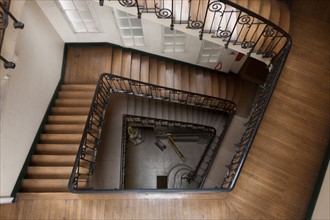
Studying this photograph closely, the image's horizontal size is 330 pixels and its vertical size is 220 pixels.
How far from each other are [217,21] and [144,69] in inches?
109

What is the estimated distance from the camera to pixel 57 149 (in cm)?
551

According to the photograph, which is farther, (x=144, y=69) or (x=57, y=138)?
(x=144, y=69)

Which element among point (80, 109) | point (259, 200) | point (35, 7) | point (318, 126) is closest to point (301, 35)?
point (318, 126)

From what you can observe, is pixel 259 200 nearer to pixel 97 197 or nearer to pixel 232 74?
pixel 97 197

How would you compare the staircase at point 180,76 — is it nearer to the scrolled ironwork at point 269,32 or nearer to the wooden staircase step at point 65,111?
the wooden staircase step at point 65,111

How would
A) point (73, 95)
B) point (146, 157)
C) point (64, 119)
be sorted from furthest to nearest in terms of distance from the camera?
point (146, 157)
point (73, 95)
point (64, 119)

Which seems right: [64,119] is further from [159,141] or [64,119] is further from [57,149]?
[159,141]

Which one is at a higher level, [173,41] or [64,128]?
[173,41]

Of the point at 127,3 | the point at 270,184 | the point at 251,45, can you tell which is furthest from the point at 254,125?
the point at 127,3

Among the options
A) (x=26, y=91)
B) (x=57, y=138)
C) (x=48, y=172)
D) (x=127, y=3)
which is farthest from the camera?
(x=57, y=138)

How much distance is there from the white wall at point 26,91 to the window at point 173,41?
106 inches

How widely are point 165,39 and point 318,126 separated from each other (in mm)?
3927

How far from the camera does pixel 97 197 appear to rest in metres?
4.40

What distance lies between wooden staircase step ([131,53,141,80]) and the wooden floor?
348 cm
